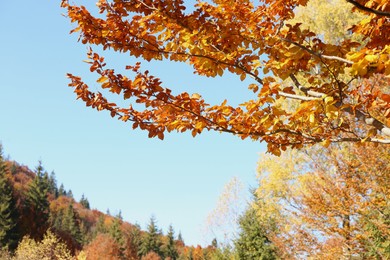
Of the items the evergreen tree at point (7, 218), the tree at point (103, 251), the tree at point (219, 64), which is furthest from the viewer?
the evergreen tree at point (7, 218)

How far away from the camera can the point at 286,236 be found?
858cm

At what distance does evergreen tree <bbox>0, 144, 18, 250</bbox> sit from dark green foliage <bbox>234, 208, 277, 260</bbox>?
106 ft

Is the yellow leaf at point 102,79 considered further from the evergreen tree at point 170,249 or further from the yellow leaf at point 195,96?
the evergreen tree at point 170,249

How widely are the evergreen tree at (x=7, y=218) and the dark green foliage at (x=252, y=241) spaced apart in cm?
3228

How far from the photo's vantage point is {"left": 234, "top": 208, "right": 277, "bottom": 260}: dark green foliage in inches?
585

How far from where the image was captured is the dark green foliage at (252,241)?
14.9m

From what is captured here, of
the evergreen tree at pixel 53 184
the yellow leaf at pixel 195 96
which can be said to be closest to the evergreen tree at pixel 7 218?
the yellow leaf at pixel 195 96

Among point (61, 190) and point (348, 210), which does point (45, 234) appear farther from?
point (61, 190)

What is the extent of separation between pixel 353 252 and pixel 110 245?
2993 cm

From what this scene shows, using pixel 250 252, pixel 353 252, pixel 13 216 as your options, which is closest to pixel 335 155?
pixel 353 252

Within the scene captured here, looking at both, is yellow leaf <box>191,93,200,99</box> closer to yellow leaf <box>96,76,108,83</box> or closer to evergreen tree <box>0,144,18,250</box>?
yellow leaf <box>96,76,108,83</box>

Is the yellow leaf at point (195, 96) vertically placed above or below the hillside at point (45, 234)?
below

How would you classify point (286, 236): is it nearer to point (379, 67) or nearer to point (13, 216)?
point (379, 67)

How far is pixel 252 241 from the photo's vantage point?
50.2 feet
